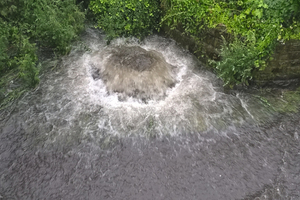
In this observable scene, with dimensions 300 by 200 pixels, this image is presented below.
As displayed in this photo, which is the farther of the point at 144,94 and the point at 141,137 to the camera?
the point at 144,94

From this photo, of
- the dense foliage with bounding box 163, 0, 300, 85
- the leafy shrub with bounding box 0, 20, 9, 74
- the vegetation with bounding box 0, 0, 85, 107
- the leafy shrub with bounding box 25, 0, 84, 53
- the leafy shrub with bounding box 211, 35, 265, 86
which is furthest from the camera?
the leafy shrub with bounding box 25, 0, 84, 53

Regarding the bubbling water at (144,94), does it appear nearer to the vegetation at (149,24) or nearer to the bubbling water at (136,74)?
the bubbling water at (136,74)

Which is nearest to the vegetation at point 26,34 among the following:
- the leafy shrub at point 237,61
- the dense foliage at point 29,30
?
the dense foliage at point 29,30

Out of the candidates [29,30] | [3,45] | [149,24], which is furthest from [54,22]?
[149,24]

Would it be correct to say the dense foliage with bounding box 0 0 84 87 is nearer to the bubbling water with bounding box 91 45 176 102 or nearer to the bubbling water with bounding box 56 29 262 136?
the bubbling water with bounding box 56 29 262 136

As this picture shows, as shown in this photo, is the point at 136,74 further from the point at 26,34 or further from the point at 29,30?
the point at 26,34

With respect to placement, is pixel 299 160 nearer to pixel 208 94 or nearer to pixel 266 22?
pixel 208 94

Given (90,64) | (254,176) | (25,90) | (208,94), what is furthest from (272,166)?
(25,90)

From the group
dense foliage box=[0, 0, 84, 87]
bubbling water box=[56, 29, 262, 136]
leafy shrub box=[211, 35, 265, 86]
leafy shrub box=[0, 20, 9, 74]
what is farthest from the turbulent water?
leafy shrub box=[0, 20, 9, 74]
